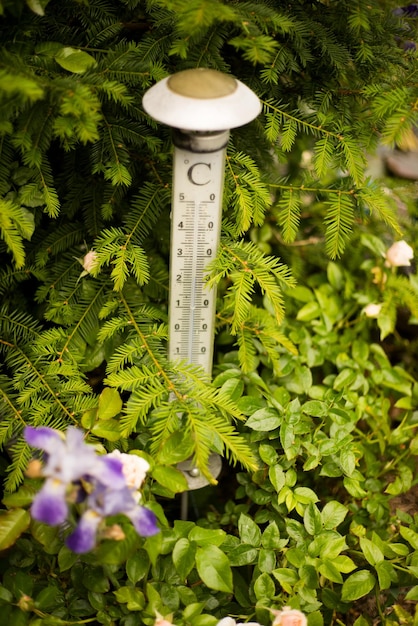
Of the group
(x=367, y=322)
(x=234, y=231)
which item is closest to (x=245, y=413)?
(x=234, y=231)

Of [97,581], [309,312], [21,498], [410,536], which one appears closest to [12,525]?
[21,498]

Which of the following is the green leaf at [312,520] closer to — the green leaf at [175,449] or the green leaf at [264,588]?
the green leaf at [264,588]

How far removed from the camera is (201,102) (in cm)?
88

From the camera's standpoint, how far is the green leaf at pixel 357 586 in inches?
42.4

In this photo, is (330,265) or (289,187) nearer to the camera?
(289,187)

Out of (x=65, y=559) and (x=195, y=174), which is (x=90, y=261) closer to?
(x=195, y=174)

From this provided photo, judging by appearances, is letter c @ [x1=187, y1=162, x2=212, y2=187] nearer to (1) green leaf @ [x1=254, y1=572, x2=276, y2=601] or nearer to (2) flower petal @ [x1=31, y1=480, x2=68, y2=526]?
(2) flower petal @ [x1=31, y1=480, x2=68, y2=526]

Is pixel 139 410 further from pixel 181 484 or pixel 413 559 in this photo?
pixel 413 559

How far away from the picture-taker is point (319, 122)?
47.5 inches

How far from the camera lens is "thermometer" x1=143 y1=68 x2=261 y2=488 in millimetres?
882

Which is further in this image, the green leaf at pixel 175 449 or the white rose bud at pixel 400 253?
the white rose bud at pixel 400 253

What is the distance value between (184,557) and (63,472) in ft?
1.32

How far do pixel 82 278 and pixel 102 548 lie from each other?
676 mm

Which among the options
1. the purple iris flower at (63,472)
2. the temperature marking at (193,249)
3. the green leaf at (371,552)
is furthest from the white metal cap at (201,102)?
the green leaf at (371,552)
